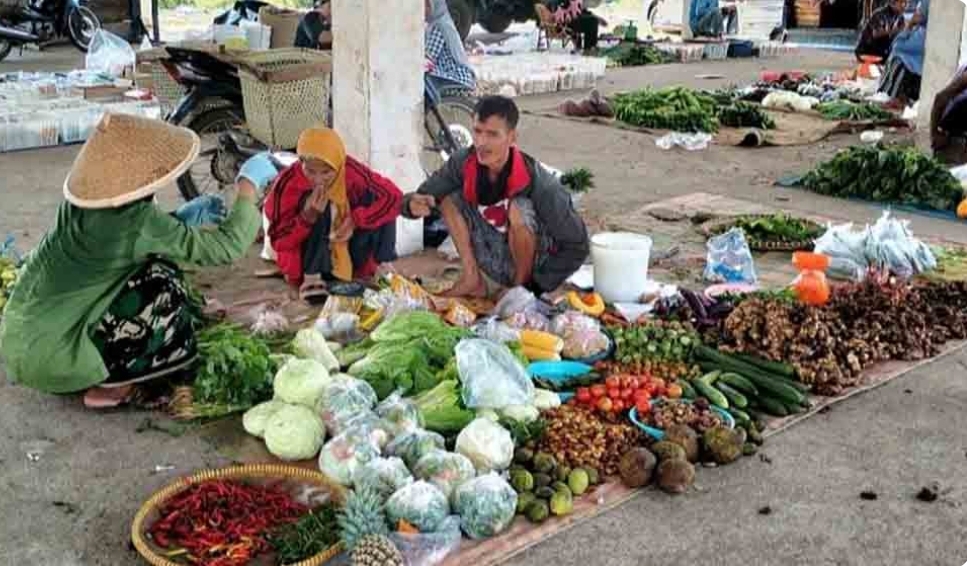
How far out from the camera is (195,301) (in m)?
4.65

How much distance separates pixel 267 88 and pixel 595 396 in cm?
294

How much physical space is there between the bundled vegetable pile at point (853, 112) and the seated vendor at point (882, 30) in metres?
2.78

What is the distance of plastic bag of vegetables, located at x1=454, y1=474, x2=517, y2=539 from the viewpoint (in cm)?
300

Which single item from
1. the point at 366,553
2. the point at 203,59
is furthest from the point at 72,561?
the point at 203,59

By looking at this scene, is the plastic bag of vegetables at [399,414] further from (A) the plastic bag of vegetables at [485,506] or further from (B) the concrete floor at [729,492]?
(B) the concrete floor at [729,492]

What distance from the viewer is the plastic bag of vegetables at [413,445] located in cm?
327

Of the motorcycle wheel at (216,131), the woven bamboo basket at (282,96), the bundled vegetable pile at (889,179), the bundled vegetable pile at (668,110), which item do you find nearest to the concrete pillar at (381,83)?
the woven bamboo basket at (282,96)

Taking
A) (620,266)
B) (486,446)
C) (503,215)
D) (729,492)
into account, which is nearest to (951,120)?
(620,266)

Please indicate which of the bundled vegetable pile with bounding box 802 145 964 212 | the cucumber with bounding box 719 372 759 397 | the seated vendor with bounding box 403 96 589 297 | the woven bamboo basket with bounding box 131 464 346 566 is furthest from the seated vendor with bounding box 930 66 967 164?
the woven bamboo basket with bounding box 131 464 346 566

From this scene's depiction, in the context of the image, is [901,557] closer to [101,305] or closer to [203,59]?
[101,305]

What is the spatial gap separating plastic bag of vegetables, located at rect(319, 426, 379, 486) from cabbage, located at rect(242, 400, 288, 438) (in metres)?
0.36

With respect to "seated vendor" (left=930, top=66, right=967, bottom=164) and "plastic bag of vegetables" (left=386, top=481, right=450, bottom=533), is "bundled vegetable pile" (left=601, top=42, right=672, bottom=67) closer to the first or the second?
"seated vendor" (left=930, top=66, right=967, bottom=164)

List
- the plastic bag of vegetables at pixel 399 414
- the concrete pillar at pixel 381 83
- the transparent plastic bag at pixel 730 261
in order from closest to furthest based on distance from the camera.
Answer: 1. the plastic bag of vegetables at pixel 399 414
2. the concrete pillar at pixel 381 83
3. the transparent plastic bag at pixel 730 261

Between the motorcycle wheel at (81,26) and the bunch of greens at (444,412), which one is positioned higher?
the motorcycle wheel at (81,26)
